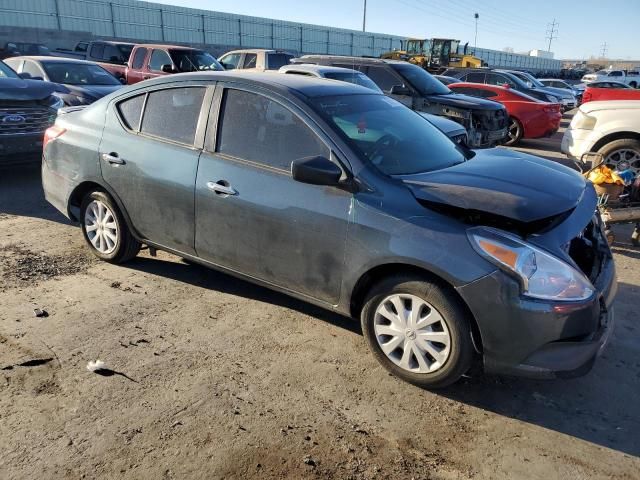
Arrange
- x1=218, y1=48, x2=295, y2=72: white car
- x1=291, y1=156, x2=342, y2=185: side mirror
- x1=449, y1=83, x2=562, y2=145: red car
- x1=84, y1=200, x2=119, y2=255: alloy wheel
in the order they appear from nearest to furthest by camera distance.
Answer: x1=291, y1=156, x2=342, y2=185: side mirror < x1=84, y1=200, x2=119, y2=255: alloy wheel < x1=449, y1=83, x2=562, y2=145: red car < x1=218, y1=48, x2=295, y2=72: white car

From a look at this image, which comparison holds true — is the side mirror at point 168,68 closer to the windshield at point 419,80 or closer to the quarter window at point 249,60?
the quarter window at point 249,60

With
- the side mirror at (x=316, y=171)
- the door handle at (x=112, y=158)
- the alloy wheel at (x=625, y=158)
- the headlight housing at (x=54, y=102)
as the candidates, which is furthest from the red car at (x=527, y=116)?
the side mirror at (x=316, y=171)

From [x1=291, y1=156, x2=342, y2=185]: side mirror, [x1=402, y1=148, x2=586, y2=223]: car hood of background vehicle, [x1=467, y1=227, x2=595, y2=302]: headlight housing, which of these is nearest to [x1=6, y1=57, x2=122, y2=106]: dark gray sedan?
[x1=291, y1=156, x2=342, y2=185]: side mirror

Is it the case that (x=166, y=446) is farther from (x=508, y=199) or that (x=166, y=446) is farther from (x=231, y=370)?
(x=508, y=199)

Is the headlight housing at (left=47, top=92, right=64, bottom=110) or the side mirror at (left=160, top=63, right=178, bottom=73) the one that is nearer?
the headlight housing at (left=47, top=92, right=64, bottom=110)

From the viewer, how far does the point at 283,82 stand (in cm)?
381

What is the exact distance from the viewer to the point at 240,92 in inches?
149

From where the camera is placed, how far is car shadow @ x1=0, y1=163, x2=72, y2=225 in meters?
6.33

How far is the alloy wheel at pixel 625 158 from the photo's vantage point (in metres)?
7.32

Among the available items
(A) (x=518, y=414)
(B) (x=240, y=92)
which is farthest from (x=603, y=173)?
(B) (x=240, y=92)

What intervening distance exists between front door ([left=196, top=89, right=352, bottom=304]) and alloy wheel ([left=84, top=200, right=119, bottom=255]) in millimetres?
1137

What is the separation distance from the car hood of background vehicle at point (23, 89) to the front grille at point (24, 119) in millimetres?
152

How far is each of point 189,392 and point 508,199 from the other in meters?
2.17

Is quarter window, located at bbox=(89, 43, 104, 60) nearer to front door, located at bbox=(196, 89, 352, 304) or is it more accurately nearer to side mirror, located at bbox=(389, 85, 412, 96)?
side mirror, located at bbox=(389, 85, 412, 96)
